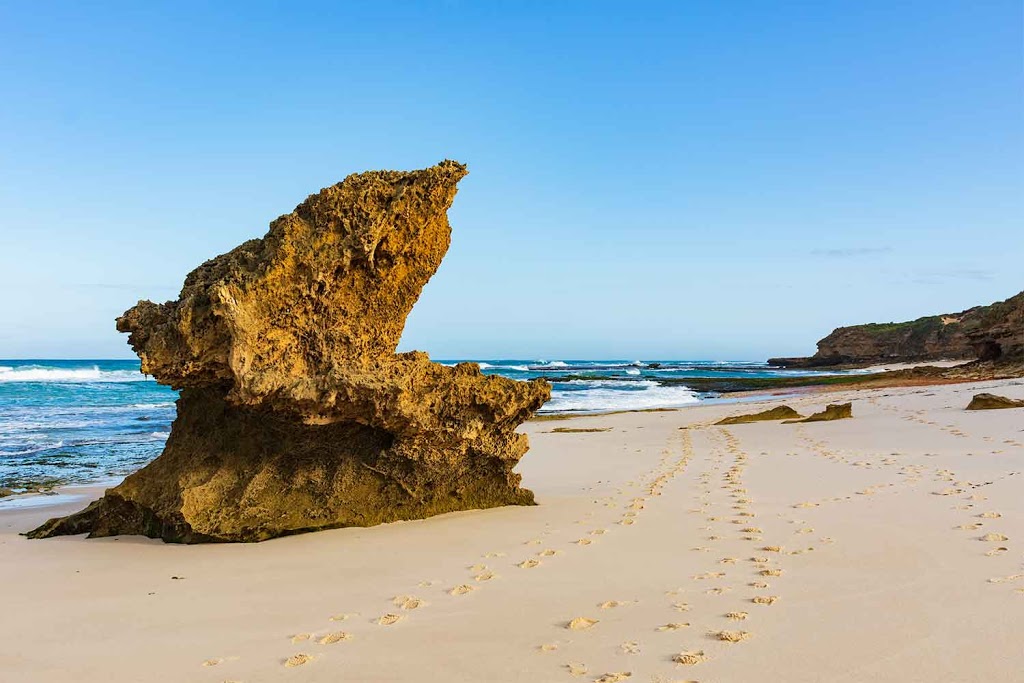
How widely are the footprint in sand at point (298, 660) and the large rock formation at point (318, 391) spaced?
2.30m

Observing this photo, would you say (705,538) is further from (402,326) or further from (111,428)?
(111,428)

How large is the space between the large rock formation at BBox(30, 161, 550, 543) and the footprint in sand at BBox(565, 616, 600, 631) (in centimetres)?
254

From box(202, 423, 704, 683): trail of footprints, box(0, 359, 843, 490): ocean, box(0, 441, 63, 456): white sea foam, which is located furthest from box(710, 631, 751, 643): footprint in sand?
box(0, 441, 63, 456): white sea foam

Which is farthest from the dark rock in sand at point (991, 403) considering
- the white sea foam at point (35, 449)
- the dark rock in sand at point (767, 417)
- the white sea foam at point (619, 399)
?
the white sea foam at point (35, 449)

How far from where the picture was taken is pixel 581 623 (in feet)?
11.1

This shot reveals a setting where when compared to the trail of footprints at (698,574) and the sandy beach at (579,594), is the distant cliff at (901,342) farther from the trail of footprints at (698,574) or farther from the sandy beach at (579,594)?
the sandy beach at (579,594)

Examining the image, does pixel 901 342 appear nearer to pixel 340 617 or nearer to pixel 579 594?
pixel 579 594

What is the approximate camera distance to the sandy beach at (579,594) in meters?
3.02

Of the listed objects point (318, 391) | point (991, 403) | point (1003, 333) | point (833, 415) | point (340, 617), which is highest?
point (1003, 333)

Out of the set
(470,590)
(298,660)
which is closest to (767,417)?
(470,590)

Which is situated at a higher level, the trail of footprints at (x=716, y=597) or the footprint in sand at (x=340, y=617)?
the trail of footprints at (x=716, y=597)

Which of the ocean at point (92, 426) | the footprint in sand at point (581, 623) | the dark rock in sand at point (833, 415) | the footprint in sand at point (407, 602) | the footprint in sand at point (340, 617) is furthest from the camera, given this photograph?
the dark rock in sand at point (833, 415)

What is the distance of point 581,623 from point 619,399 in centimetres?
2933

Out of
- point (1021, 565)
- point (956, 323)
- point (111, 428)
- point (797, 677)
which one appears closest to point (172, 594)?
point (797, 677)
